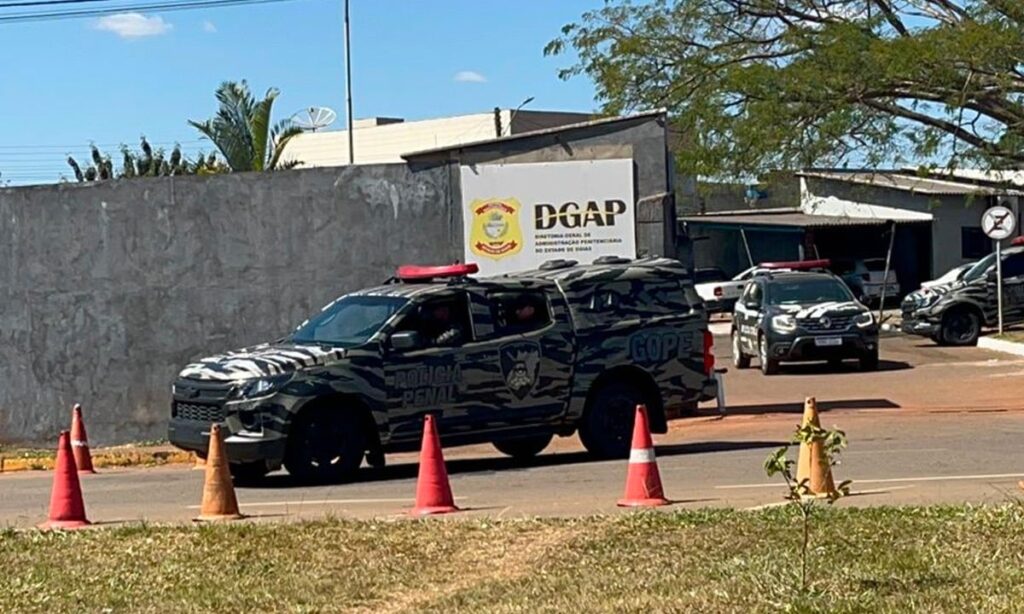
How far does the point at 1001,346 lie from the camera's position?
30.3 metres

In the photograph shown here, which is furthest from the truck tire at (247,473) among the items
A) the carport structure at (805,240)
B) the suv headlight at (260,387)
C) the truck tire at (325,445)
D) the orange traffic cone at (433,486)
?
the carport structure at (805,240)

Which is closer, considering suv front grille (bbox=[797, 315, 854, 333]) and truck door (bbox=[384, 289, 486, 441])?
truck door (bbox=[384, 289, 486, 441])

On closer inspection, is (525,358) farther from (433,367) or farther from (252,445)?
(252,445)

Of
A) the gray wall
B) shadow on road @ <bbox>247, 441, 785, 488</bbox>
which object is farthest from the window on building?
shadow on road @ <bbox>247, 441, 785, 488</bbox>

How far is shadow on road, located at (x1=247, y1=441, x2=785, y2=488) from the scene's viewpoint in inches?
587

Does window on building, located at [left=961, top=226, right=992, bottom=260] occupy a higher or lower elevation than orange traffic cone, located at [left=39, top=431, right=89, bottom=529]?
higher

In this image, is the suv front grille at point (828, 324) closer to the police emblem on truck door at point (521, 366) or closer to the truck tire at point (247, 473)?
the police emblem on truck door at point (521, 366)

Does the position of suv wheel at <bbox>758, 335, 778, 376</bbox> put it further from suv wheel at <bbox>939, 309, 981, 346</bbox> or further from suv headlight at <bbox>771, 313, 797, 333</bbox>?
suv wheel at <bbox>939, 309, 981, 346</bbox>

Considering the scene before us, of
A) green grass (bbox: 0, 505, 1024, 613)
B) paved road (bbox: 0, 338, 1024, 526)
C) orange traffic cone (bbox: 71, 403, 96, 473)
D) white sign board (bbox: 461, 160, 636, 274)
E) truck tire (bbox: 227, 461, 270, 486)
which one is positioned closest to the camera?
green grass (bbox: 0, 505, 1024, 613)

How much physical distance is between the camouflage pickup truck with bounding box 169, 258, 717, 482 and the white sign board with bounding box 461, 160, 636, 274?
4207mm

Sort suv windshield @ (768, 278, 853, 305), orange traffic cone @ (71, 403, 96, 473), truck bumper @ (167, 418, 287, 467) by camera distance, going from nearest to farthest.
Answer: truck bumper @ (167, 418, 287, 467)
orange traffic cone @ (71, 403, 96, 473)
suv windshield @ (768, 278, 853, 305)

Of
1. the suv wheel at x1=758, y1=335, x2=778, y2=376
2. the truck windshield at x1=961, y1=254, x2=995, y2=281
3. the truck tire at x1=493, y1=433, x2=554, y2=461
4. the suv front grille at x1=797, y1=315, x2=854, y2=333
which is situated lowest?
the truck tire at x1=493, y1=433, x2=554, y2=461

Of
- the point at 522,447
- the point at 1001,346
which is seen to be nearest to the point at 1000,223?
the point at 1001,346

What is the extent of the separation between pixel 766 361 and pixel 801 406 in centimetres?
563
